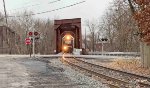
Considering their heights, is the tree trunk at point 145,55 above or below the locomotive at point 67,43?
below

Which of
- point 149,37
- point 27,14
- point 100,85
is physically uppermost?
point 27,14

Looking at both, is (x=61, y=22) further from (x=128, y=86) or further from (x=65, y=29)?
(x=128, y=86)

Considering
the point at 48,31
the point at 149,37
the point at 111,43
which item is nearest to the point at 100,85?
the point at 149,37

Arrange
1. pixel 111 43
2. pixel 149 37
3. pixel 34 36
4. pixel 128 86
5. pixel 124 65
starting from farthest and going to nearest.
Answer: pixel 111 43
pixel 34 36
pixel 124 65
pixel 149 37
pixel 128 86

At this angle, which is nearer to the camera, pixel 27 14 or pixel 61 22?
pixel 61 22

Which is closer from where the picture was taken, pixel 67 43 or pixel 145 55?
pixel 145 55

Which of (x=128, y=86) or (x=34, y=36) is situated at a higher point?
(x=34, y=36)

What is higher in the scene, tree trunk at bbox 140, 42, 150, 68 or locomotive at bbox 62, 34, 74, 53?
locomotive at bbox 62, 34, 74, 53

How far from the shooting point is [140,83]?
53.2 feet

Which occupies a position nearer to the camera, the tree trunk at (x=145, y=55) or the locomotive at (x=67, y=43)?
the tree trunk at (x=145, y=55)

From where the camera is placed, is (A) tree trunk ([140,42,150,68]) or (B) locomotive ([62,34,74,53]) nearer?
(A) tree trunk ([140,42,150,68])

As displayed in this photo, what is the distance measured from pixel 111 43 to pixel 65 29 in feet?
137

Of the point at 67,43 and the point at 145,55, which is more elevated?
the point at 67,43

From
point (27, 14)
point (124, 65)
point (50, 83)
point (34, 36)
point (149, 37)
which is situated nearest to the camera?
point (50, 83)
